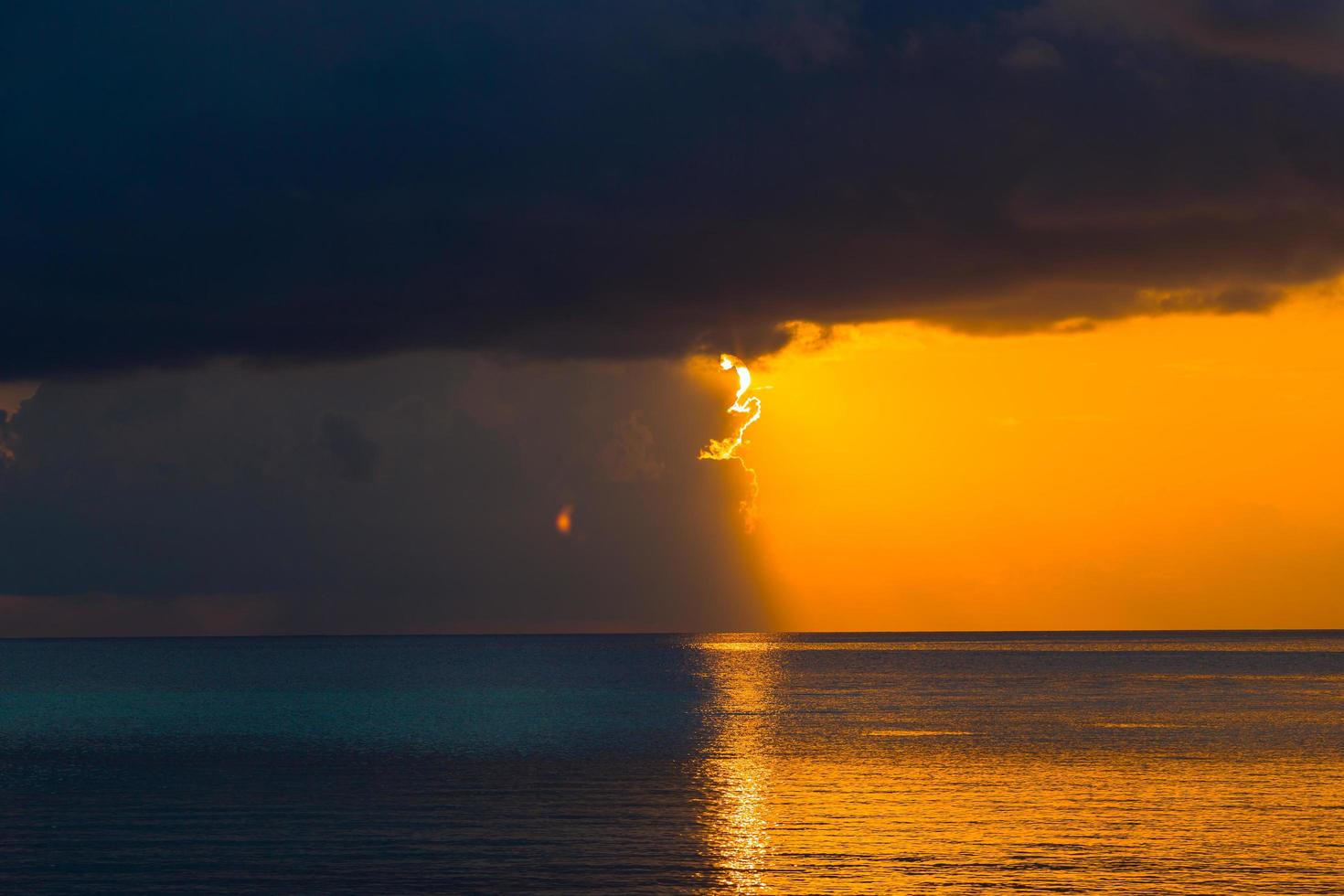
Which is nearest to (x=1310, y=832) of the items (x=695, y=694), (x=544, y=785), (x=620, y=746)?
(x=544, y=785)

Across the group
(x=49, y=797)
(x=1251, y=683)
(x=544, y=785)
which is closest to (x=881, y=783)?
(x=544, y=785)

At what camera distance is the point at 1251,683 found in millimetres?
194125

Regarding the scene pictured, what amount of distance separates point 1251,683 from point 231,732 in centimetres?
13646

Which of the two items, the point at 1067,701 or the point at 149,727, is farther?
the point at 1067,701

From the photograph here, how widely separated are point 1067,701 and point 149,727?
91.3 metres

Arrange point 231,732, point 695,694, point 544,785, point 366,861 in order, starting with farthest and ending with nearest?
point 695,694 < point 231,732 < point 544,785 < point 366,861

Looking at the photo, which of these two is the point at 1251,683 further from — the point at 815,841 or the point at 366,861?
the point at 366,861

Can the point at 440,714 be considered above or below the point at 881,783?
above

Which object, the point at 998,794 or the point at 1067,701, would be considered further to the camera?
the point at 1067,701

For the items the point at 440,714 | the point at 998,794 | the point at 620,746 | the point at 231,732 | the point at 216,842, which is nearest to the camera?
the point at 216,842

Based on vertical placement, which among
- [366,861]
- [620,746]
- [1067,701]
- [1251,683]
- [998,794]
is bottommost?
[366,861]

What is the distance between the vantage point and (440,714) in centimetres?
13775

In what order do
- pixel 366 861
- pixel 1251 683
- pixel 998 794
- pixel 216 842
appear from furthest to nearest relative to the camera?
1. pixel 1251 683
2. pixel 998 794
3. pixel 216 842
4. pixel 366 861

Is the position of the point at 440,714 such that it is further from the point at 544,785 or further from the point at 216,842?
the point at 216,842
